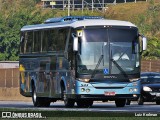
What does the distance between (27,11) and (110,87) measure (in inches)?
3250

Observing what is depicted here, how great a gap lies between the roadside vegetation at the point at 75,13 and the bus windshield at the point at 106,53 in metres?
36.7

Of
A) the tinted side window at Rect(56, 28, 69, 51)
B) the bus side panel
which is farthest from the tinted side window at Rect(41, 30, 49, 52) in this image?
the tinted side window at Rect(56, 28, 69, 51)

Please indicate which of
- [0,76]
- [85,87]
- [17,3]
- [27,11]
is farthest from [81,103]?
[17,3]

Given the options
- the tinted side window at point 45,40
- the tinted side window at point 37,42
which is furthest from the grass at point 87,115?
the tinted side window at point 37,42

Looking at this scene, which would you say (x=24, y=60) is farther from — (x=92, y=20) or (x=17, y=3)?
(x=17, y=3)

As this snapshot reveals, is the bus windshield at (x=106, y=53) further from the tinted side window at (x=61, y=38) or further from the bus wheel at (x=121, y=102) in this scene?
the bus wheel at (x=121, y=102)

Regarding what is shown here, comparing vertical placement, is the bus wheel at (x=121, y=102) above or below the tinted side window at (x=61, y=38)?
below

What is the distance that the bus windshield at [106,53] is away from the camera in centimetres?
3794

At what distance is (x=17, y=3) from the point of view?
15362 cm

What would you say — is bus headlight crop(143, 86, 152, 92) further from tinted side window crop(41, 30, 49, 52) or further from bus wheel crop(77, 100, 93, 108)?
tinted side window crop(41, 30, 49, 52)

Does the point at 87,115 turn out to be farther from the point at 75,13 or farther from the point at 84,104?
the point at 75,13

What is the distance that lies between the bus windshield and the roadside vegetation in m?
36.7

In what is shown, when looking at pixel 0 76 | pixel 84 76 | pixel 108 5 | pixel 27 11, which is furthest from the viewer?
pixel 108 5

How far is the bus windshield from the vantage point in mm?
37938
